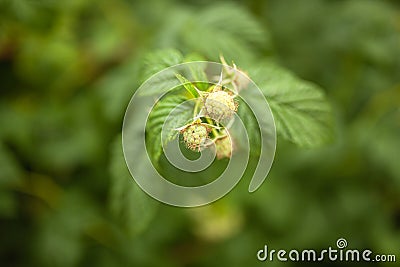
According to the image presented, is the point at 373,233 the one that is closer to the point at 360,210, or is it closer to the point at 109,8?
the point at 360,210

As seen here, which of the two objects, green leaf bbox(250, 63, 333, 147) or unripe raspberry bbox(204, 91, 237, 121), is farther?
green leaf bbox(250, 63, 333, 147)

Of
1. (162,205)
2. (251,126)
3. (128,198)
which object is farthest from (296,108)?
(162,205)

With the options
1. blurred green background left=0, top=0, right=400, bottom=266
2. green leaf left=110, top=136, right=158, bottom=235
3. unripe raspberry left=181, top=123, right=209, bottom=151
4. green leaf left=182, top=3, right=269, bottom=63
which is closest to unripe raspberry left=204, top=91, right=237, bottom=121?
unripe raspberry left=181, top=123, right=209, bottom=151

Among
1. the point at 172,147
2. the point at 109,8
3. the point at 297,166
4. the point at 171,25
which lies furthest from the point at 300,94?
the point at 109,8

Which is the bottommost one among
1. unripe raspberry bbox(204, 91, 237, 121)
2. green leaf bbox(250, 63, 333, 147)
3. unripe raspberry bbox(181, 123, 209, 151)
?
unripe raspberry bbox(181, 123, 209, 151)

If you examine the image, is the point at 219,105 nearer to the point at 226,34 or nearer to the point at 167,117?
the point at 167,117

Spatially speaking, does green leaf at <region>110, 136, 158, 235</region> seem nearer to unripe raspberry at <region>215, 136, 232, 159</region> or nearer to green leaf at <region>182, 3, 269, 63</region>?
unripe raspberry at <region>215, 136, 232, 159</region>

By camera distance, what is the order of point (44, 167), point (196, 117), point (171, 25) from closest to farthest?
point (196, 117) → point (171, 25) → point (44, 167)

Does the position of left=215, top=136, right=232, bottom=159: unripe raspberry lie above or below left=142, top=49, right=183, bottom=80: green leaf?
below

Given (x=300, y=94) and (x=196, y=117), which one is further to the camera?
(x=300, y=94)
